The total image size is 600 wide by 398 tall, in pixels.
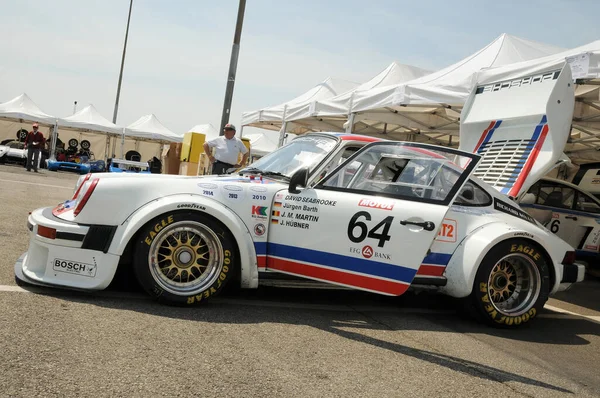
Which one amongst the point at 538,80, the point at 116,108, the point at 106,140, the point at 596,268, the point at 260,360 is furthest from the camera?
the point at 116,108

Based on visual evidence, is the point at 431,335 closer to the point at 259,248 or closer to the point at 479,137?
the point at 259,248

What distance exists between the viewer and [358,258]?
175 inches

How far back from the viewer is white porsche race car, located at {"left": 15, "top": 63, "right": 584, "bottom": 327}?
4.17 meters

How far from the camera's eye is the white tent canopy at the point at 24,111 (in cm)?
2716

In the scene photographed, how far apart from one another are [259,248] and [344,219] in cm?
68

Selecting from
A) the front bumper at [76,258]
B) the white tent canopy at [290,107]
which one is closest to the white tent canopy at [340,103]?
the white tent canopy at [290,107]

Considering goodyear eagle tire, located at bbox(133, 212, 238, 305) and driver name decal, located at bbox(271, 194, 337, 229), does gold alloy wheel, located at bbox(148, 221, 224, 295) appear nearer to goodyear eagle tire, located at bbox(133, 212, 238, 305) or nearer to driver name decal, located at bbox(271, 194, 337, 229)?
goodyear eagle tire, located at bbox(133, 212, 238, 305)

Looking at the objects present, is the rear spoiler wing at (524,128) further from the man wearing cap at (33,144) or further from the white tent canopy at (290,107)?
the man wearing cap at (33,144)

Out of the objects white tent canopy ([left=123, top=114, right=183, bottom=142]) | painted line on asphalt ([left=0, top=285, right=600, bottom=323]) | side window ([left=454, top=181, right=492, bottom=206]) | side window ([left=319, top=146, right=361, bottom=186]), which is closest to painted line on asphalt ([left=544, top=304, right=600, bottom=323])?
painted line on asphalt ([left=0, top=285, right=600, bottom=323])

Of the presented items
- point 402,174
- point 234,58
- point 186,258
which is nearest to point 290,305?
point 186,258

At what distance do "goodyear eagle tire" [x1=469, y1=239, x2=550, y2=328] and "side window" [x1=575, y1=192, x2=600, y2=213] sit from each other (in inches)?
195

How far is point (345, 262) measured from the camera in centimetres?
446

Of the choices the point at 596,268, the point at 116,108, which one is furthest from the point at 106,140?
Answer: the point at 596,268

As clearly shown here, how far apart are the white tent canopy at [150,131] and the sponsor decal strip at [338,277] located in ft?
84.3
